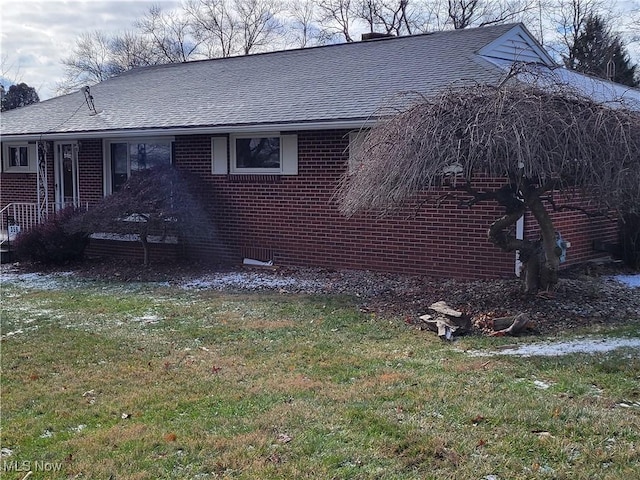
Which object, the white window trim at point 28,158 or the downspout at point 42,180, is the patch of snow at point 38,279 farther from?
the white window trim at point 28,158

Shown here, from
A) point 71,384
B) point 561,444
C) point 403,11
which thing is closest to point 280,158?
point 71,384

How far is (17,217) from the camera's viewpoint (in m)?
16.8

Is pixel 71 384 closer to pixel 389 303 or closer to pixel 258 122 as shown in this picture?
pixel 389 303

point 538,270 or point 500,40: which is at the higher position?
point 500,40

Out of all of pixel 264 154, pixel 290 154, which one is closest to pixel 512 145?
pixel 290 154

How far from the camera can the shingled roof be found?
1162 cm

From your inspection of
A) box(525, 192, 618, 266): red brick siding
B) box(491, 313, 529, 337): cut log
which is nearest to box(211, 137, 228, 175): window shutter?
box(525, 192, 618, 266): red brick siding

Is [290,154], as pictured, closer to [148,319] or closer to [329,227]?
[329,227]

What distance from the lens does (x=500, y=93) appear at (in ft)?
23.9

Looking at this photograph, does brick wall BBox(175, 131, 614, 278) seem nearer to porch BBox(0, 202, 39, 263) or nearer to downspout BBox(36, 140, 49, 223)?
downspout BBox(36, 140, 49, 223)

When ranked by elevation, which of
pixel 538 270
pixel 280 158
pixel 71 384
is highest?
pixel 280 158

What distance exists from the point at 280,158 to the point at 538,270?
18.4 feet

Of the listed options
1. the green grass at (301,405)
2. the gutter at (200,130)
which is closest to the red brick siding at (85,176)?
the gutter at (200,130)

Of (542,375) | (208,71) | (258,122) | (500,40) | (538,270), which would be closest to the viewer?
(542,375)
